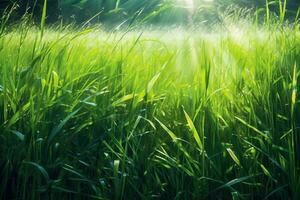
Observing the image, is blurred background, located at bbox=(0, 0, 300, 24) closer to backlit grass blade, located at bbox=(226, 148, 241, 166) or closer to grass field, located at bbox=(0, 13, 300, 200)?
grass field, located at bbox=(0, 13, 300, 200)

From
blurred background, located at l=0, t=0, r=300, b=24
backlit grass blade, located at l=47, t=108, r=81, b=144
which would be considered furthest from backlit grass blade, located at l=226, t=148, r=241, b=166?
blurred background, located at l=0, t=0, r=300, b=24

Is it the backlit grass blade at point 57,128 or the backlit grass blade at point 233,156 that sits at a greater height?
the backlit grass blade at point 57,128

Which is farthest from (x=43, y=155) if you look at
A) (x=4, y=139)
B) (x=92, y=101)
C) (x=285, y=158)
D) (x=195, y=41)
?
(x=195, y=41)

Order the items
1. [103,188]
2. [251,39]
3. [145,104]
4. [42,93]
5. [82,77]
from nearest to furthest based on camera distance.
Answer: [103,188] < [42,93] < [145,104] < [82,77] < [251,39]

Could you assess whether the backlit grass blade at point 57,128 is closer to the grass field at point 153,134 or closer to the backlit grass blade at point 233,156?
the grass field at point 153,134

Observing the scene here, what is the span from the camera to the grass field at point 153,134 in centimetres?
115

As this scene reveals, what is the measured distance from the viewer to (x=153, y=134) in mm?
1259

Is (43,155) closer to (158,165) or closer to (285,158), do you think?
(158,165)

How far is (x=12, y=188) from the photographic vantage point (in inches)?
47.2

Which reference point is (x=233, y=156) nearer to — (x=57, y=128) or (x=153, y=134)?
(x=153, y=134)

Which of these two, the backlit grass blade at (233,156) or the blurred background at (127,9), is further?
the blurred background at (127,9)

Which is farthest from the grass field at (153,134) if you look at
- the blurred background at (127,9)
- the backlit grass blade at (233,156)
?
the blurred background at (127,9)

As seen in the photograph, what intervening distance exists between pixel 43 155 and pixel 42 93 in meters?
0.19

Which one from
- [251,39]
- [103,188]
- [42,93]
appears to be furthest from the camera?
[251,39]
